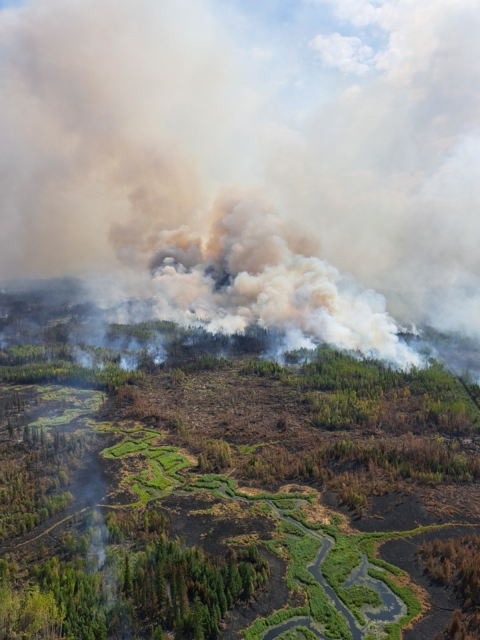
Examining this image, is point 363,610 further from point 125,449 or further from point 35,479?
point 125,449

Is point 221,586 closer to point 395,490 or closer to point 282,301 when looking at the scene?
point 395,490

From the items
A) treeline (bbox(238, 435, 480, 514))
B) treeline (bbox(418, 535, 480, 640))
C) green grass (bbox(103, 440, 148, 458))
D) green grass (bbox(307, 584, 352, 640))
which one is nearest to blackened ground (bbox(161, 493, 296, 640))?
green grass (bbox(307, 584, 352, 640))

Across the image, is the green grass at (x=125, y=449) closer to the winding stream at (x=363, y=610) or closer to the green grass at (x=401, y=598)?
the winding stream at (x=363, y=610)

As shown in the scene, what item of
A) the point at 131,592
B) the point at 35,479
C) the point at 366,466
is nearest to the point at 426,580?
the point at 366,466

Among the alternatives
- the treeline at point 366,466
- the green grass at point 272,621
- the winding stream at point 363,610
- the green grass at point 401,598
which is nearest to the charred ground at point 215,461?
the treeline at point 366,466

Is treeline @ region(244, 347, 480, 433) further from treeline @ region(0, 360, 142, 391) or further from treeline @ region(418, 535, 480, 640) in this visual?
treeline @ region(418, 535, 480, 640)

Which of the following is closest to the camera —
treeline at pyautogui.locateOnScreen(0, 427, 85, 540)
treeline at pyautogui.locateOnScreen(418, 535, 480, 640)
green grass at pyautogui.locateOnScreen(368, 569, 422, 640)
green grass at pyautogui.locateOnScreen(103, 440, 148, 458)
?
treeline at pyautogui.locateOnScreen(418, 535, 480, 640)

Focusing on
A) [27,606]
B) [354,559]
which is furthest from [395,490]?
[27,606]
